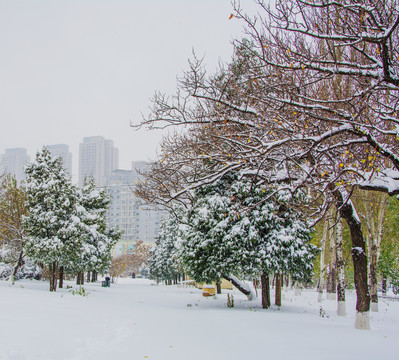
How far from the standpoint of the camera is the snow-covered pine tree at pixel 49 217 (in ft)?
72.6

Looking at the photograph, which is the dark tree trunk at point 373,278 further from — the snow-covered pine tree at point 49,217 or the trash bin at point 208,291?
the snow-covered pine tree at point 49,217

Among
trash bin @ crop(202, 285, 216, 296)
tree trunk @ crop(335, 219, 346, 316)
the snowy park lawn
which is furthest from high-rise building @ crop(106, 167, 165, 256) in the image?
the snowy park lawn

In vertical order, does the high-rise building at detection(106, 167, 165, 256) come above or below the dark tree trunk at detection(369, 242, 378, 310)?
above

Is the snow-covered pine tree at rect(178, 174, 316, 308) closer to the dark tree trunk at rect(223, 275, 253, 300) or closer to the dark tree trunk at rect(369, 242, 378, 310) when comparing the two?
the dark tree trunk at rect(223, 275, 253, 300)

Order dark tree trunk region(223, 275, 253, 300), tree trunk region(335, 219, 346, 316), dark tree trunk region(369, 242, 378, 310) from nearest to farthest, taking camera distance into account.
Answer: tree trunk region(335, 219, 346, 316), dark tree trunk region(223, 275, 253, 300), dark tree trunk region(369, 242, 378, 310)

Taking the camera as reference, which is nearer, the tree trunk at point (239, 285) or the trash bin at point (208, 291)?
the tree trunk at point (239, 285)

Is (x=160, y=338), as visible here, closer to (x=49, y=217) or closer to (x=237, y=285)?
(x=237, y=285)

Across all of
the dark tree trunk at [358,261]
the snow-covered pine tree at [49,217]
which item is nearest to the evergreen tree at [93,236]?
the snow-covered pine tree at [49,217]

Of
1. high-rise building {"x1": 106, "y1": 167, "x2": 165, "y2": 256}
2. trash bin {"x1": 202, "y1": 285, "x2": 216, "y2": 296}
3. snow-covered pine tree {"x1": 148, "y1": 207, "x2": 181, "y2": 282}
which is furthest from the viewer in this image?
high-rise building {"x1": 106, "y1": 167, "x2": 165, "y2": 256}

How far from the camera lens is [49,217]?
22.0 metres

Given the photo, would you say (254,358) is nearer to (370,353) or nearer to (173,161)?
(370,353)

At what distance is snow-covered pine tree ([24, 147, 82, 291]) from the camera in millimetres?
22125

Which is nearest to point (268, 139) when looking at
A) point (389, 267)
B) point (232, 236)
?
point (232, 236)

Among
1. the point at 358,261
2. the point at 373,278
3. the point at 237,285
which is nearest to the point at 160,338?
the point at 358,261
